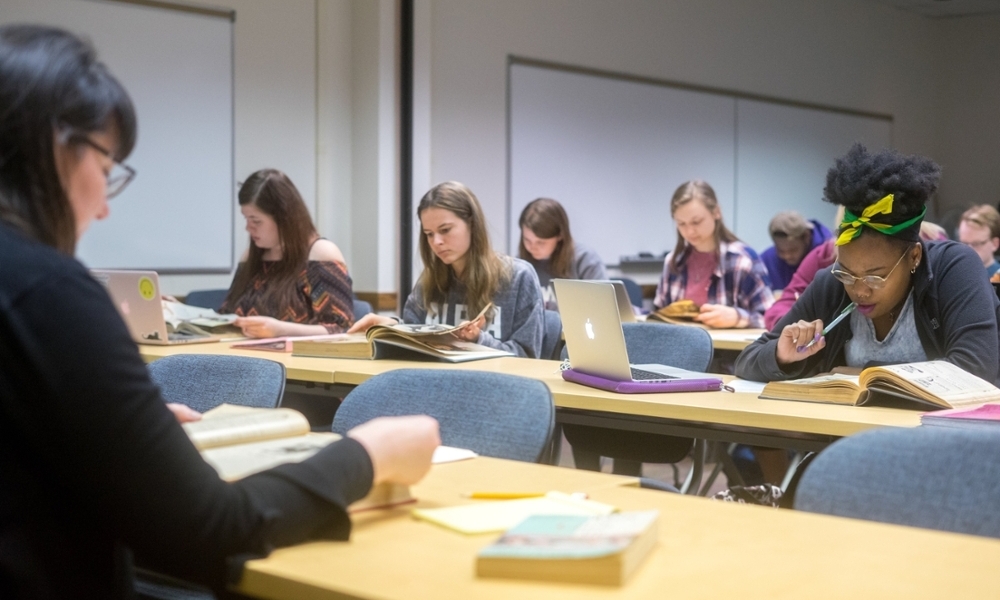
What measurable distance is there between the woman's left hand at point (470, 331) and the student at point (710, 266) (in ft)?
4.92

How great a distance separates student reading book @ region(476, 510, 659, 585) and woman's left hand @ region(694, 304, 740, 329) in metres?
3.25

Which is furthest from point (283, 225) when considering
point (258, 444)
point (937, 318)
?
point (258, 444)

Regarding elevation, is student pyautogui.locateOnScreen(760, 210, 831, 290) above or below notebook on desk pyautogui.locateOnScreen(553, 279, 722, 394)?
above

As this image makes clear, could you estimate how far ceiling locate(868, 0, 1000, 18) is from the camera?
901 centimetres

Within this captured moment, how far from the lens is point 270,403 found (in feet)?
6.87

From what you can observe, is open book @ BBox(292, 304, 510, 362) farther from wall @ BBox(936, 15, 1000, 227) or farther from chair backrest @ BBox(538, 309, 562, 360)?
wall @ BBox(936, 15, 1000, 227)

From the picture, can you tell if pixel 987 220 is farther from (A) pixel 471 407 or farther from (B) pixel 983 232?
(A) pixel 471 407

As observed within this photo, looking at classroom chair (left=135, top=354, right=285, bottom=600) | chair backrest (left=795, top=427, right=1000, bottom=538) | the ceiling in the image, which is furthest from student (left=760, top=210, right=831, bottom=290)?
chair backrest (left=795, top=427, right=1000, bottom=538)

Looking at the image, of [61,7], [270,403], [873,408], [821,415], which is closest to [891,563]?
[821,415]

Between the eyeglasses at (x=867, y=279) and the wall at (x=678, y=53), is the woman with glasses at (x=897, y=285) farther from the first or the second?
the wall at (x=678, y=53)

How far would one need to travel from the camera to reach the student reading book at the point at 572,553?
1044mm

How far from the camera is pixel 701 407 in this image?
2207 millimetres

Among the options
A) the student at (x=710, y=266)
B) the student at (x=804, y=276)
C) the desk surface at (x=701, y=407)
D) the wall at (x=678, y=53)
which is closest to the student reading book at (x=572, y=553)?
the desk surface at (x=701, y=407)

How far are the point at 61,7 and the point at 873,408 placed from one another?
4.08m
